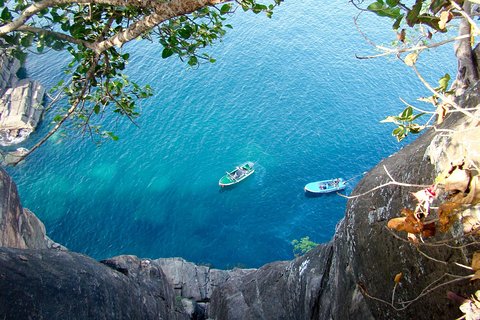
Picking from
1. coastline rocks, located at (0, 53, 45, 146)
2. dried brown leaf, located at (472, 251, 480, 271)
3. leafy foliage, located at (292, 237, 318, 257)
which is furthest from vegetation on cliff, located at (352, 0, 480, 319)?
coastline rocks, located at (0, 53, 45, 146)

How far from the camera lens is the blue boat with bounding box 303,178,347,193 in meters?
34.1

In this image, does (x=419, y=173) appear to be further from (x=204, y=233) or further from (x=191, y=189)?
(x=191, y=189)

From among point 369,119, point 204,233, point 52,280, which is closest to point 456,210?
point 52,280

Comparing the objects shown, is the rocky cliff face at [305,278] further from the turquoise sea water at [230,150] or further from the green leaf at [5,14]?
the turquoise sea water at [230,150]

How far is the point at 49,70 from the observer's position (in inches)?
1793

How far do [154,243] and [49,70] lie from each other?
2471cm

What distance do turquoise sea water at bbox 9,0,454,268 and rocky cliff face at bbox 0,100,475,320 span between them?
774 inches

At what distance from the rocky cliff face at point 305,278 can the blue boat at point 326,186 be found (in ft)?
69.1

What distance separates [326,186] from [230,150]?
32.6 ft

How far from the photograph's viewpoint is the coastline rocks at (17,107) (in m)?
38.7

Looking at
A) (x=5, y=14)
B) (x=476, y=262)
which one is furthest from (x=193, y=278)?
(x=476, y=262)

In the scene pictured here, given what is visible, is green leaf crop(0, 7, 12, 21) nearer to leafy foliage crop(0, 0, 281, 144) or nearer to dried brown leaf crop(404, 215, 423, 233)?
leafy foliage crop(0, 0, 281, 144)

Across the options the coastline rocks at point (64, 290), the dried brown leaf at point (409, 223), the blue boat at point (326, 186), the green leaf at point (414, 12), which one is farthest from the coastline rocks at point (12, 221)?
the blue boat at point (326, 186)

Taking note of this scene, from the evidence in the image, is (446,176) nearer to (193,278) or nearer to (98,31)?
(98,31)
